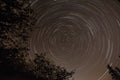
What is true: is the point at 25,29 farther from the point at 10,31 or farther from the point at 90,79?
the point at 90,79

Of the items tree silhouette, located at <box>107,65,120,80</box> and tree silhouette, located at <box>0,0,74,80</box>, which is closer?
tree silhouette, located at <box>0,0,74,80</box>

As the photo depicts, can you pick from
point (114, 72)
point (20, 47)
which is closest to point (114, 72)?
point (114, 72)

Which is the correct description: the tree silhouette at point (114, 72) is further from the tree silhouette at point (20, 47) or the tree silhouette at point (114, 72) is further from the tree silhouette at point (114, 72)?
the tree silhouette at point (20, 47)

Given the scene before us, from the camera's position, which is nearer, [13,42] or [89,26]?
[13,42]

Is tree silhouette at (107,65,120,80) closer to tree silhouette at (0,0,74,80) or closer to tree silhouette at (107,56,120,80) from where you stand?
tree silhouette at (107,56,120,80)

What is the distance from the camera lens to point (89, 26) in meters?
1.68

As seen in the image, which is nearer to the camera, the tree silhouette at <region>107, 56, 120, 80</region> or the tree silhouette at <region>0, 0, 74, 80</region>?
the tree silhouette at <region>0, 0, 74, 80</region>

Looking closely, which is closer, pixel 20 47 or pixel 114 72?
pixel 20 47

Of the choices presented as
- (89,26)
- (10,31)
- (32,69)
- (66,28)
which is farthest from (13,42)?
(89,26)

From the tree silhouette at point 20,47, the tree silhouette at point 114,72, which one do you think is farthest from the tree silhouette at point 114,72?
the tree silhouette at point 20,47

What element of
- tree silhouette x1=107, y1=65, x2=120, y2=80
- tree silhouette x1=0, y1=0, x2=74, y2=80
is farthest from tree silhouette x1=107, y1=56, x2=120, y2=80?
tree silhouette x1=0, y1=0, x2=74, y2=80

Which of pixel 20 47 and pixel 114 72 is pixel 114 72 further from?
pixel 20 47

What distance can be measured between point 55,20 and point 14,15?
0.28 meters

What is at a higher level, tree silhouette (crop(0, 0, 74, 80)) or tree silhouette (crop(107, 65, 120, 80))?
tree silhouette (crop(0, 0, 74, 80))
